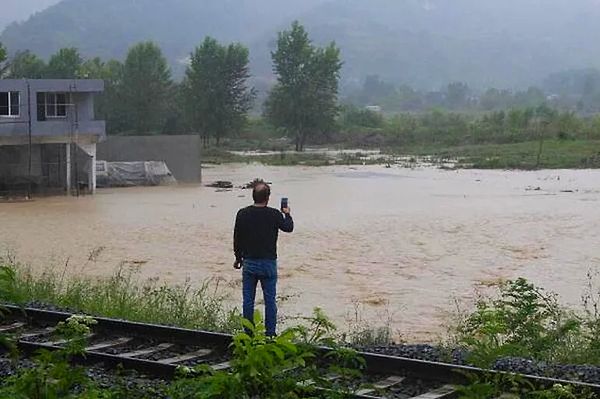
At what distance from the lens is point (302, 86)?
8619cm

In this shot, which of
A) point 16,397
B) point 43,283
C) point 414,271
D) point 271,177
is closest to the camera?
point 16,397

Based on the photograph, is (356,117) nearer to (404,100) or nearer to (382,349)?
(404,100)

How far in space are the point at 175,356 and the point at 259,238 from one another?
150 centimetres

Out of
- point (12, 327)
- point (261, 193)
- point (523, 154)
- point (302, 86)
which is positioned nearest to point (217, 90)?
point (302, 86)

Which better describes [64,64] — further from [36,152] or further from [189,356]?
[189,356]

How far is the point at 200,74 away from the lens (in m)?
85.4

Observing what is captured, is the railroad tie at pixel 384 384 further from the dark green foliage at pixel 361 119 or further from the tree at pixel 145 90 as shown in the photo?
the dark green foliage at pixel 361 119

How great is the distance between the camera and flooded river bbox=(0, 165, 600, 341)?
741 inches

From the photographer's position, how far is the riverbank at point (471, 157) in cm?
5903

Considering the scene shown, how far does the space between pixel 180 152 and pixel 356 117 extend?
6272 cm

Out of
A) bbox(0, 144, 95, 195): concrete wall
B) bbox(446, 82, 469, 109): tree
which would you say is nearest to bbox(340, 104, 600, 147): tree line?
bbox(0, 144, 95, 195): concrete wall

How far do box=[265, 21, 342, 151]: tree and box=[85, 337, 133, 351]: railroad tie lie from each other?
75285mm

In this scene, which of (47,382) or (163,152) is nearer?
(47,382)

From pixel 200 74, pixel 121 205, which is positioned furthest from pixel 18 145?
pixel 200 74
